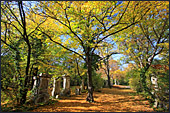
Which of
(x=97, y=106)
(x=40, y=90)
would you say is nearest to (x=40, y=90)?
(x=40, y=90)

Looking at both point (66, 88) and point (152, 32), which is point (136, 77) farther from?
point (66, 88)

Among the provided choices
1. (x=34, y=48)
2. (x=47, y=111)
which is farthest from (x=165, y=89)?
(x=34, y=48)

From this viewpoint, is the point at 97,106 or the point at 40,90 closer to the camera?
the point at 97,106

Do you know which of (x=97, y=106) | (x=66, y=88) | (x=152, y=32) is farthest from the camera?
(x=66, y=88)

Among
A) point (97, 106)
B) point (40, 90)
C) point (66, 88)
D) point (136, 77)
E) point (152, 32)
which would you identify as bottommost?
point (97, 106)

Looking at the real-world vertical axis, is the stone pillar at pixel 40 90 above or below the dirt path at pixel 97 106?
above

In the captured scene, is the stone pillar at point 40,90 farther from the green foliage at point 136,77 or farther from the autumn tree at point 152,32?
the green foliage at point 136,77

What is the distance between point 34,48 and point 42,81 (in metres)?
3.96

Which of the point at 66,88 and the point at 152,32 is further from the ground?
the point at 152,32

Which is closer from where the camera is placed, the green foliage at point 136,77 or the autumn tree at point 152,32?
the autumn tree at point 152,32

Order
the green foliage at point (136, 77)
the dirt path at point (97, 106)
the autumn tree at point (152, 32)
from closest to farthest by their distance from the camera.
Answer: the dirt path at point (97, 106) → the autumn tree at point (152, 32) → the green foliage at point (136, 77)

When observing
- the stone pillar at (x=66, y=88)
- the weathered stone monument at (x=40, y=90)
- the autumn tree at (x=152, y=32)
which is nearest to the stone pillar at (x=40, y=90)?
the weathered stone monument at (x=40, y=90)

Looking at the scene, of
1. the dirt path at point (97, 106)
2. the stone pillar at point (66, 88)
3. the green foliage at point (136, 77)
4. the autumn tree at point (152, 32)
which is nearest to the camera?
the dirt path at point (97, 106)

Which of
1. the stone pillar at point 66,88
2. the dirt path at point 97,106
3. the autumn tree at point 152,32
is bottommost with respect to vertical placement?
the dirt path at point 97,106
